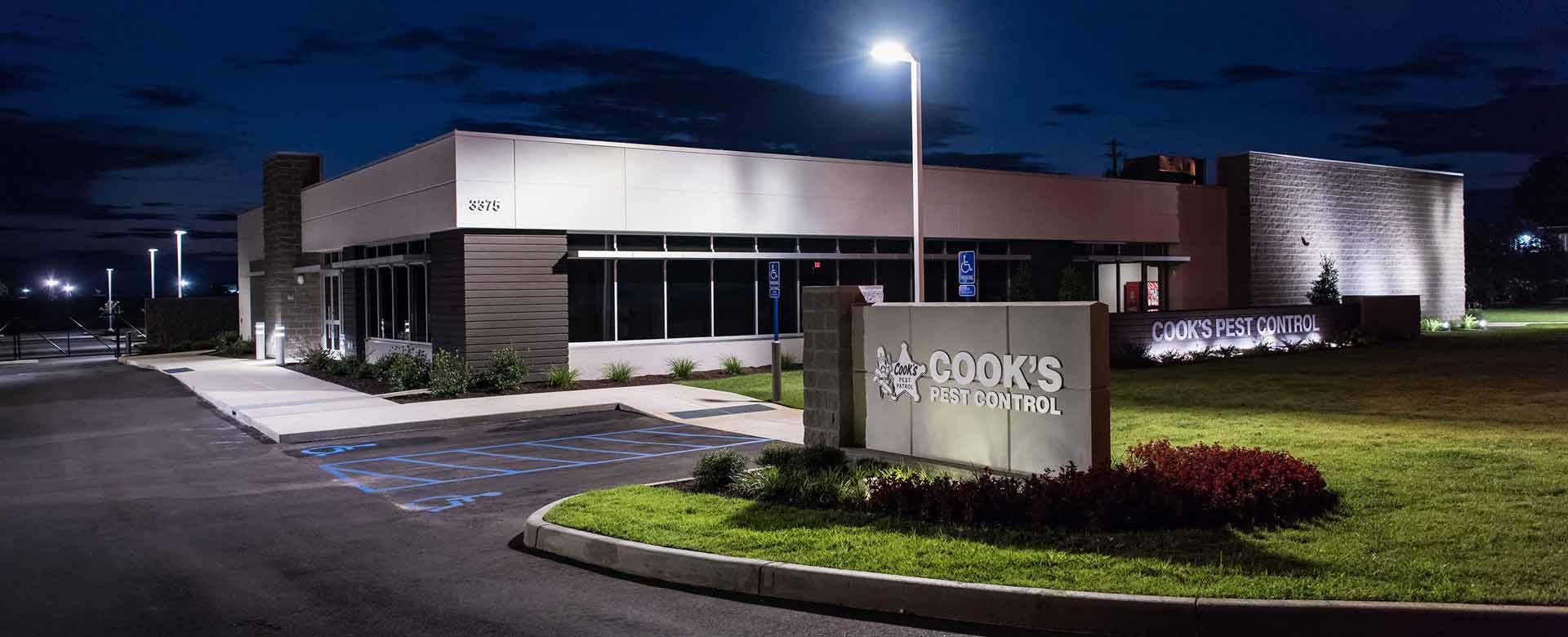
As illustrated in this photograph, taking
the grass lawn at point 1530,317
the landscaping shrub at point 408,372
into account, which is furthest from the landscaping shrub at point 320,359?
the grass lawn at point 1530,317

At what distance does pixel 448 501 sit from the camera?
447 inches

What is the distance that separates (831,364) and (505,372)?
1101 centimetres

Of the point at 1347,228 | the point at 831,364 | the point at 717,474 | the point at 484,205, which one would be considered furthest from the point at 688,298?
the point at 1347,228

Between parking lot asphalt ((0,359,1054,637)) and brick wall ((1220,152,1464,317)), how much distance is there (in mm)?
25436

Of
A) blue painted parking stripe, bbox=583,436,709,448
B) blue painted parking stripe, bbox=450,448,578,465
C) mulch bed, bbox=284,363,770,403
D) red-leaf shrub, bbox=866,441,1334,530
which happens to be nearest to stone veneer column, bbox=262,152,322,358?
mulch bed, bbox=284,363,770,403

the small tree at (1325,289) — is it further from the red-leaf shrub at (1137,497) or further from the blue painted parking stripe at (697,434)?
the red-leaf shrub at (1137,497)

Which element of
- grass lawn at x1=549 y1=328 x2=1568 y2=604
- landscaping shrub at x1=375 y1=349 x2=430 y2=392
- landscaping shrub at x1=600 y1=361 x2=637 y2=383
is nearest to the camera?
grass lawn at x1=549 y1=328 x2=1568 y2=604

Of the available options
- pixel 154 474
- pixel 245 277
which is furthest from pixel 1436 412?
pixel 245 277

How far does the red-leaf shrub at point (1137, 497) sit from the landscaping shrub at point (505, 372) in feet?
46.1

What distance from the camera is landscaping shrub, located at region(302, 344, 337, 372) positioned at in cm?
2850

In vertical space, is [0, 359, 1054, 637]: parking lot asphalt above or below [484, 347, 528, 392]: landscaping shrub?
below

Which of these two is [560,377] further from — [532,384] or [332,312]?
[332,312]

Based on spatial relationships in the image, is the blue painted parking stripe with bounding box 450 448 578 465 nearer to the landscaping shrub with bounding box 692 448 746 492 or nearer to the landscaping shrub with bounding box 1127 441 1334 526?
the landscaping shrub with bounding box 692 448 746 492

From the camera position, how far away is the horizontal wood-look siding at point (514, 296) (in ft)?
73.6
